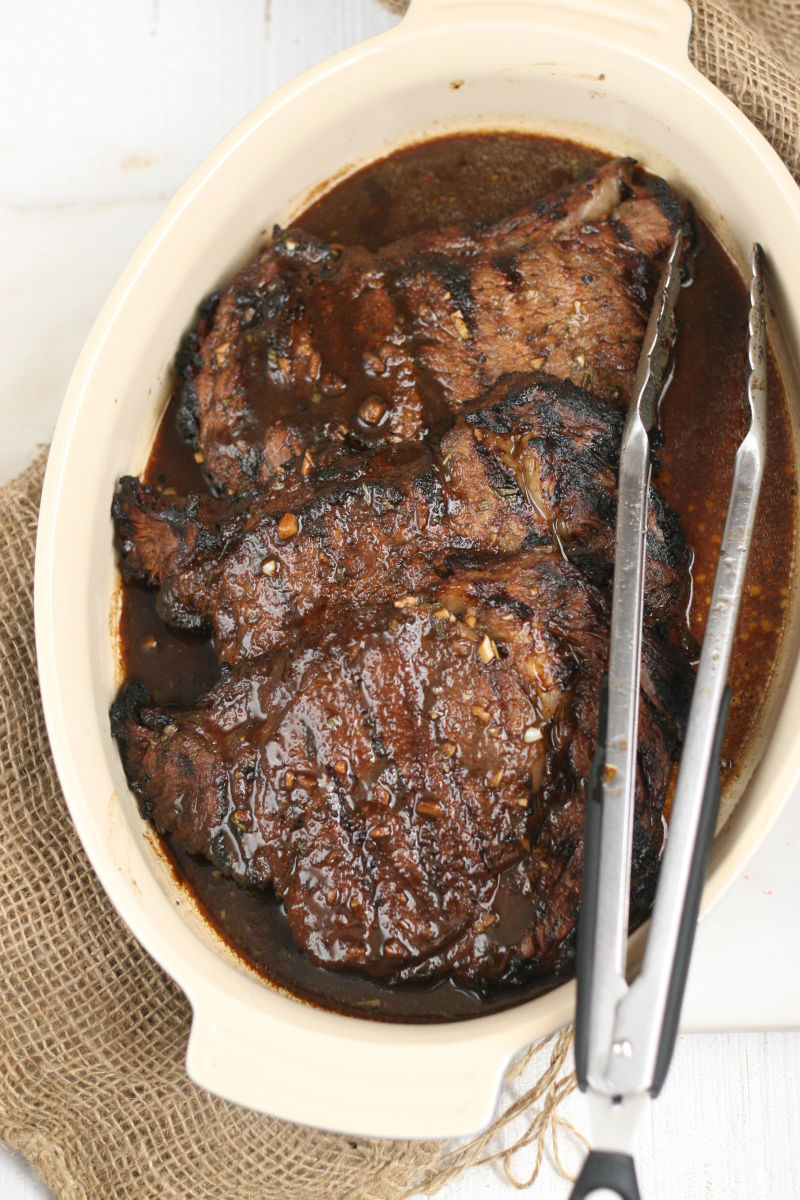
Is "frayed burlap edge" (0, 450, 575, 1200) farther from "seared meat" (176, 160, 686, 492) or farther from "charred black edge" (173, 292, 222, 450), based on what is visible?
"seared meat" (176, 160, 686, 492)

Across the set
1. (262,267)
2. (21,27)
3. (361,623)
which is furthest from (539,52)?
(21,27)

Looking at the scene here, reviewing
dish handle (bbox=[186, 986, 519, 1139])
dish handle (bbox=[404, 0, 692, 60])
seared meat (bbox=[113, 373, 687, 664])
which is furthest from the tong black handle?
dish handle (bbox=[404, 0, 692, 60])

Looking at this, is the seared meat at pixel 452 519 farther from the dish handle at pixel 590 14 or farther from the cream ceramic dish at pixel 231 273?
the dish handle at pixel 590 14

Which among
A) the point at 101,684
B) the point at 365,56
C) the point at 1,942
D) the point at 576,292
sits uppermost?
the point at 365,56

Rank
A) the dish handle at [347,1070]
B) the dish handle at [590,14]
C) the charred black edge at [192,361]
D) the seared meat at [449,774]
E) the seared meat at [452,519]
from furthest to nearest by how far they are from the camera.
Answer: the charred black edge at [192,361] → the dish handle at [590,14] → the seared meat at [452,519] → the seared meat at [449,774] → the dish handle at [347,1070]

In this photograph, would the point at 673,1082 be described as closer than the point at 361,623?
No

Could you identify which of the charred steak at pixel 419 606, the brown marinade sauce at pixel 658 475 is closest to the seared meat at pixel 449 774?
the charred steak at pixel 419 606

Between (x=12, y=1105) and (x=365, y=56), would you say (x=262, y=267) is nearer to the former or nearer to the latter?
(x=365, y=56)
